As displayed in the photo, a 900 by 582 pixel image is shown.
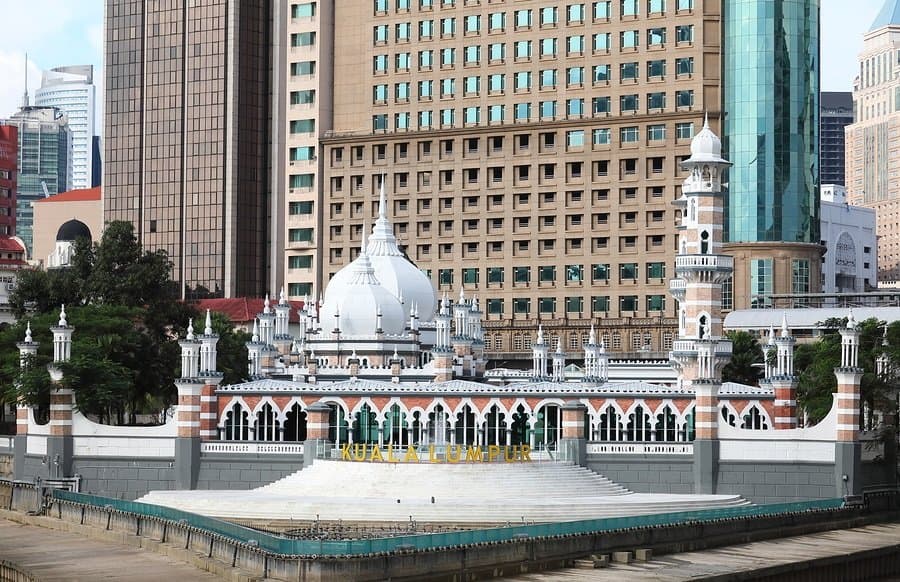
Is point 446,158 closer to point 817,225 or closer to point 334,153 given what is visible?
point 334,153

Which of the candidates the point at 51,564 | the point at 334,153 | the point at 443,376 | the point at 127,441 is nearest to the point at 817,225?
the point at 334,153

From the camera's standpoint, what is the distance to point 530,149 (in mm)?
177375

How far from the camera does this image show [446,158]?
182 metres

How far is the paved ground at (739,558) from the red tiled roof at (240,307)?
95542 millimetres

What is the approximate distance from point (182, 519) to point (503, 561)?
13877mm

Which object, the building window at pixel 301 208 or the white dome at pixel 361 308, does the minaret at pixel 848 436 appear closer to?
the white dome at pixel 361 308

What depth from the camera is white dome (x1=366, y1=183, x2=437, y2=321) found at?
12594 cm

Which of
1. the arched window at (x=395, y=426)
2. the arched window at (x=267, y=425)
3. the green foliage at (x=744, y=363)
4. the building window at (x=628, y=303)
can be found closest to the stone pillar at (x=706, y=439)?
the arched window at (x=395, y=426)

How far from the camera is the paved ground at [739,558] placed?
67.8m

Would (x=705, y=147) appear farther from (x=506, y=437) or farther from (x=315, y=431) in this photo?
(x=315, y=431)

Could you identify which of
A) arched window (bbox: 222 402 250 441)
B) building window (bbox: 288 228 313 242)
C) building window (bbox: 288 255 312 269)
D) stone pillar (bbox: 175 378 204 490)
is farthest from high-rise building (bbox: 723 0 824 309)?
stone pillar (bbox: 175 378 204 490)

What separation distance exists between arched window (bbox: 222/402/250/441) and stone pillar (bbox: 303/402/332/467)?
5.28 meters

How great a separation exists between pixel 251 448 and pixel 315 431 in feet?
12.9

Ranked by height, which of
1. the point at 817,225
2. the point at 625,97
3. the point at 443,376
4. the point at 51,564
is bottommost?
the point at 51,564
